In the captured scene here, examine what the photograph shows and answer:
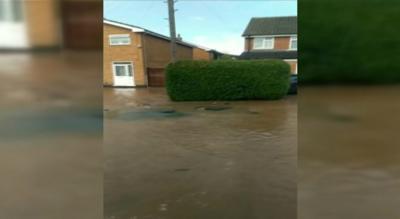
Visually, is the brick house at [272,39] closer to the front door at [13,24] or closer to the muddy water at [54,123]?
the muddy water at [54,123]

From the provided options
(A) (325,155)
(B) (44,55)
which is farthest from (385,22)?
(B) (44,55)

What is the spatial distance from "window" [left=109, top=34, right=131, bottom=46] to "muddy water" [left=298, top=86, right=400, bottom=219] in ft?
1.94

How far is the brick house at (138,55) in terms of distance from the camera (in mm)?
1163

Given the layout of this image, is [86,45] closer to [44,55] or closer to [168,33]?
[44,55]

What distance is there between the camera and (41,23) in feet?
2.52

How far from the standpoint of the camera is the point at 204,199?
1.88 meters

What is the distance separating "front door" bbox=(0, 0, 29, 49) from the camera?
2.47 feet

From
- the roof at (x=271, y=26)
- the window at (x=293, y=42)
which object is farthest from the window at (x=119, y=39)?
the window at (x=293, y=42)

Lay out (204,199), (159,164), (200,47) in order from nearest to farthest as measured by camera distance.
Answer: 1. (200,47)
2. (204,199)
3. (159,164)

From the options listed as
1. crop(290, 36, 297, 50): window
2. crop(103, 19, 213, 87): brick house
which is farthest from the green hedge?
crop(103, 19, 213, 87): brick house

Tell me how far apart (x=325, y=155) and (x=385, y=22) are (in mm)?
490

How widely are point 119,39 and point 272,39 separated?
526 mm

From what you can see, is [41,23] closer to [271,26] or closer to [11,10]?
[11,10]

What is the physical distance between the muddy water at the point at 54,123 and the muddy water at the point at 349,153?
23.6 inches
